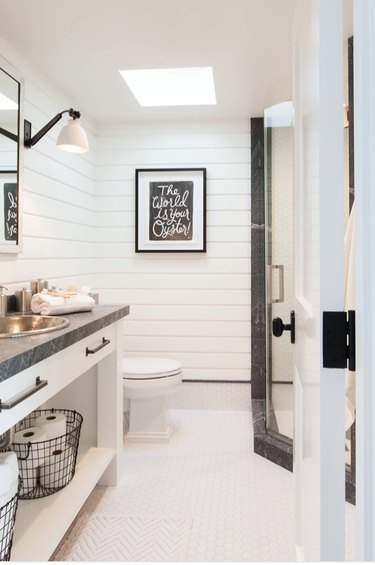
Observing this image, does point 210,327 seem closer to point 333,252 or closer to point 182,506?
point 182,506

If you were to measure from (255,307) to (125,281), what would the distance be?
1.06 m

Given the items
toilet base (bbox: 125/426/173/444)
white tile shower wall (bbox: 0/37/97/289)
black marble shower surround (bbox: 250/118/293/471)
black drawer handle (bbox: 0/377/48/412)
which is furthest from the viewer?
black marble shower surround (bbox: 250/118/293/471)

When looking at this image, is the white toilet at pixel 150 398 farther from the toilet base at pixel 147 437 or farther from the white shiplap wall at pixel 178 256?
the white shiplap wall at pixel 178 256

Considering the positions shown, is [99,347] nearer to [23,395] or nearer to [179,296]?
[23,395]

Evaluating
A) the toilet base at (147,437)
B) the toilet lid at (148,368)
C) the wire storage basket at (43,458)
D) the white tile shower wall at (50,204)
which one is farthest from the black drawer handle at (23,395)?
the toilet base at (147,437)

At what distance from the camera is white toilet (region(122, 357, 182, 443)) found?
2.55 meters

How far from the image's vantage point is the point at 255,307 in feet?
10.4

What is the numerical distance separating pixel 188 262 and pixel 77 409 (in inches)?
59.1

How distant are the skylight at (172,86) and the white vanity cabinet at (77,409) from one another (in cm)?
166

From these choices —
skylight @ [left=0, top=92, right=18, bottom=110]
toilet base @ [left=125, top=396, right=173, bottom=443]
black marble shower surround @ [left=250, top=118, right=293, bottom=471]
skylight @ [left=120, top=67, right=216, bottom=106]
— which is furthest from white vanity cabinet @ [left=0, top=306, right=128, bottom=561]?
skylight @ [left=120, top=67, right=216, bottom=106]

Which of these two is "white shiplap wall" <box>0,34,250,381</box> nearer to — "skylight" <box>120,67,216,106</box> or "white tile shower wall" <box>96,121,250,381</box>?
"white tile shower wall" <box>96,121,250,381</box>

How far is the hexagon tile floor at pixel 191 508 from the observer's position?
163 centimetres

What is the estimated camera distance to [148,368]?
8.60ft

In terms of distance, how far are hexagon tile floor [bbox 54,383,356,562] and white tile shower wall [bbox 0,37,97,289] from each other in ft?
4.03
